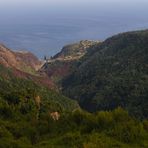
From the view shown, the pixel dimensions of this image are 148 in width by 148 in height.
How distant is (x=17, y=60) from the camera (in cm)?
8344

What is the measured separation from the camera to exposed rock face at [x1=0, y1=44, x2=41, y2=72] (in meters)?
74.6

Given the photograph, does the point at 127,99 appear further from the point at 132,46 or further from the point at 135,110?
the point at 132,46

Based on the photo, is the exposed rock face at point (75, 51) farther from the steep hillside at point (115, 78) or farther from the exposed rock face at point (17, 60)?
the steep hillside at point (115, 78)

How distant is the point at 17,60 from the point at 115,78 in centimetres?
2453

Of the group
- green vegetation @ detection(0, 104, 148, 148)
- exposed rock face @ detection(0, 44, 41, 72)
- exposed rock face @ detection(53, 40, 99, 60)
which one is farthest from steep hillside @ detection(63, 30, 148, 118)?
green vegetation @ detection(0, 104, 148, 148)

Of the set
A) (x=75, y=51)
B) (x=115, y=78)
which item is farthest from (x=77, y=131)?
(x=75, y=51)

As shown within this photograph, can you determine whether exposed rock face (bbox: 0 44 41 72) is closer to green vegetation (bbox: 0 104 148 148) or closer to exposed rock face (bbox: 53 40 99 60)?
exposed rock face (bbox: 53 40 99 60)

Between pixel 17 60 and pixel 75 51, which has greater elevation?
pixel 75 51

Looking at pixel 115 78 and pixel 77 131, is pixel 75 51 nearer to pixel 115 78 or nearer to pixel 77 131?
pixel 115 78

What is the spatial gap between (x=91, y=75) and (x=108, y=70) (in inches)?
117

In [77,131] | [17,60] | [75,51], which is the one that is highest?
[75,51]

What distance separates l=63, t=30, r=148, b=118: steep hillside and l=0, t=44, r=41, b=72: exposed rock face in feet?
28.7

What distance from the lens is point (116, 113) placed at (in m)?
23.5

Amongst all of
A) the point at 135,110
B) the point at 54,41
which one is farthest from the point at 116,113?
the point at 54,41
